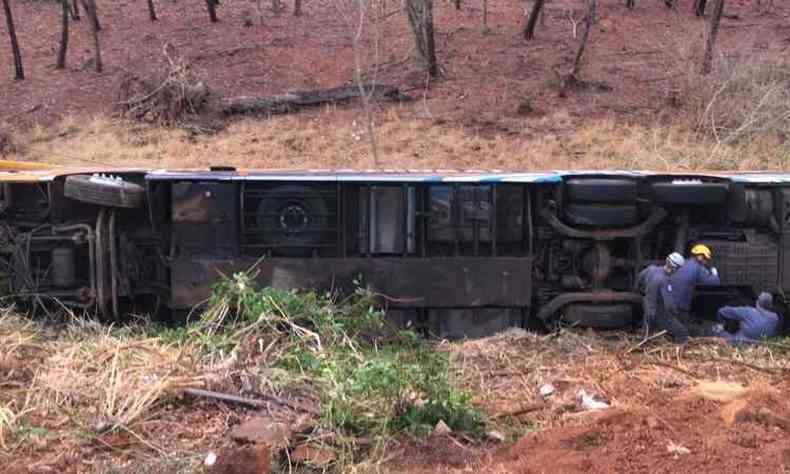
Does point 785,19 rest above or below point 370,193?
above

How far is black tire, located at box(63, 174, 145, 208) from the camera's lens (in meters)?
8.29

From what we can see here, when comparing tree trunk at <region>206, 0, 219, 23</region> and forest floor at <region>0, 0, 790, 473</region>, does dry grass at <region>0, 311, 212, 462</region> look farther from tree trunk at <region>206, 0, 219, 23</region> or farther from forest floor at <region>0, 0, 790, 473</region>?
tree trunk at <region>206, 0, 219, 23</region>

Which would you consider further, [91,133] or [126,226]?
[91,133]

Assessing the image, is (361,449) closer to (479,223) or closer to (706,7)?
(479,223)

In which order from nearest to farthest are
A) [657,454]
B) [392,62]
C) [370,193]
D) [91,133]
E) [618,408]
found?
[657,454], [618,408], [370,193], [91,133], [392,62]

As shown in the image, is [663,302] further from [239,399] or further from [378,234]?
[239,399]

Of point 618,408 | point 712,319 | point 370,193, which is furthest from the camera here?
point 712,319

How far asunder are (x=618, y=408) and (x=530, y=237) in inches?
139

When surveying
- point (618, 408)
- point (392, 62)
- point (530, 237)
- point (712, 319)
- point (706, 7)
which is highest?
point (706, 7)

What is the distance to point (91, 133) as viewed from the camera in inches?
758

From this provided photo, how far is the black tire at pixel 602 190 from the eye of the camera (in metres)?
8.73

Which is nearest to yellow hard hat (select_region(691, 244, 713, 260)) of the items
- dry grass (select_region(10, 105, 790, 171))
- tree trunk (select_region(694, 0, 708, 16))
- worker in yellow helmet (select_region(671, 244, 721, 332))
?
worker in yellow helmet (select_region(671, 244, 721, 332))

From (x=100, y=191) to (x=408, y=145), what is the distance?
1067cm

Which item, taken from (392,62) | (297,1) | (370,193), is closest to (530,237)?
(370,193)
